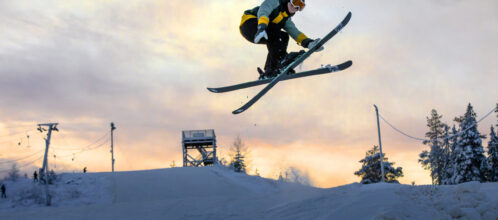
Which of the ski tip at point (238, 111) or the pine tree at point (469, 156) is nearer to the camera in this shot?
the ski tip at point (238, 111)

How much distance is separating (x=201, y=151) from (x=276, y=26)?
37802 mm

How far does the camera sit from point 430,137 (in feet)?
165

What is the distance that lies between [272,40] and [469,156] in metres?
32.9

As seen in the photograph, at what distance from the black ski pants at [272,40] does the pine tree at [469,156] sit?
103ft

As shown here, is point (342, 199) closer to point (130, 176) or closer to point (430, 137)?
point (130, 176)

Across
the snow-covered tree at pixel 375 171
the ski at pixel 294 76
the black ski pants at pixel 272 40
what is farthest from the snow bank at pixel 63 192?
the snow-covered tree at pixel 375 171

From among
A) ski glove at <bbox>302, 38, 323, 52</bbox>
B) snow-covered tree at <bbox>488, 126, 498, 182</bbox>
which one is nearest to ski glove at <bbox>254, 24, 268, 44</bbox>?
ski glove at <bbox>302, 38, 323, 52</bbox>

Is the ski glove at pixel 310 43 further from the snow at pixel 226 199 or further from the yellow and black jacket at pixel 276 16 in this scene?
the snow at pixel 226 199

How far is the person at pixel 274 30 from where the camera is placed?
28.2ft

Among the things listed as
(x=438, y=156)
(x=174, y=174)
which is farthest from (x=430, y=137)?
(x=174, y=174)

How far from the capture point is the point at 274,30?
377 inches

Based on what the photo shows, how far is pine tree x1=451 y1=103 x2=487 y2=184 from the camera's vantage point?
121 ft

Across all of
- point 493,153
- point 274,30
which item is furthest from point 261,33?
point 493,153

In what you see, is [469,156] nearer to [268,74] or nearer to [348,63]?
[348,63]
